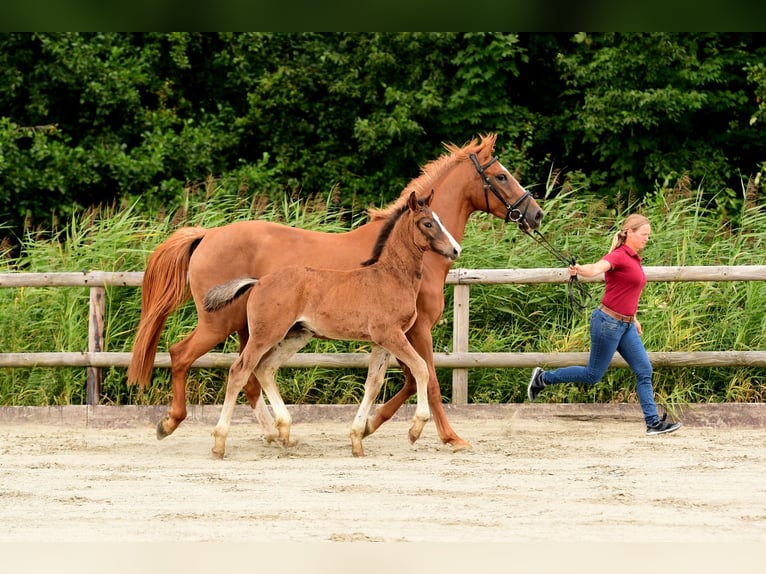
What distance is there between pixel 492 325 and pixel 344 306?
2.93 meters

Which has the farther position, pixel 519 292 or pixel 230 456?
pixel 519 292

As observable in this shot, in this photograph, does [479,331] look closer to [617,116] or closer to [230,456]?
[230,456]

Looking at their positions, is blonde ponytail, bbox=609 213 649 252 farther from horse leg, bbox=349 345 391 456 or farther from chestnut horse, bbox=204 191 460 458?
horse leg, bbox=349 345 391 456

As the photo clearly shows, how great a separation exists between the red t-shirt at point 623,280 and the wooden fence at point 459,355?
0.95 meters

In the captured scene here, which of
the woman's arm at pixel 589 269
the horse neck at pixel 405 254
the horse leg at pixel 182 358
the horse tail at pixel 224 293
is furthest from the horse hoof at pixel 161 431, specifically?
the woman's arm at pixel 589 269

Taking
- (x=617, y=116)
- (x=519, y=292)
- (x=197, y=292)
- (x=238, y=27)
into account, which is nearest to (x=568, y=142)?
(x=617, y=116)

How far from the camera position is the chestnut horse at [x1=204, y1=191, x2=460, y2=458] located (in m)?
6.21

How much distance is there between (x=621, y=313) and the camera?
6914 millimetres

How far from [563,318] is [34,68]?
10602mm

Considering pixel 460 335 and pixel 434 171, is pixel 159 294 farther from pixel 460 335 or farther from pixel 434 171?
pixel 460 335

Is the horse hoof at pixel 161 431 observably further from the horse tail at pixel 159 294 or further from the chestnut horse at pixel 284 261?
the horse tail at pixel 159 294

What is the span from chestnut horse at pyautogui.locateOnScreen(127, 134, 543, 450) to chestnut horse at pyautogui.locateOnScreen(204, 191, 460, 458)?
30cm

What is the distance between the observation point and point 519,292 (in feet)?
29.0

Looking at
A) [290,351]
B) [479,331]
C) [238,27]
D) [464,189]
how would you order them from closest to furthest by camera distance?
[238,27]
[290,351]
[464,189]
[479,331]
